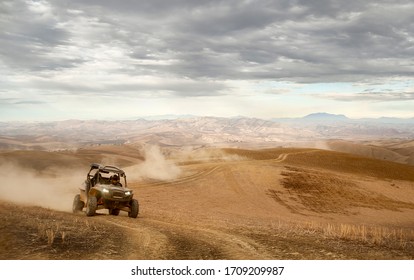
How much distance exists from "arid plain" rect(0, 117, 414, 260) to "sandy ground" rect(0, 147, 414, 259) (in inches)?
2.3

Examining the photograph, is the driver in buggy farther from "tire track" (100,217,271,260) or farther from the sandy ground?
"tire track" (100,217,271,260)

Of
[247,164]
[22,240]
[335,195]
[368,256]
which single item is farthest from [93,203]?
[247,164]

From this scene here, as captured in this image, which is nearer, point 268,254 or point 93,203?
point 268,254

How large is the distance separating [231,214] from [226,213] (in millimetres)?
757

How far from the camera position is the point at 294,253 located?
38.0ft

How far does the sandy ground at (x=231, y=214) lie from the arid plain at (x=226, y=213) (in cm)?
6

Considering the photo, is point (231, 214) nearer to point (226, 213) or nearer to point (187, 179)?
point (226, 213)

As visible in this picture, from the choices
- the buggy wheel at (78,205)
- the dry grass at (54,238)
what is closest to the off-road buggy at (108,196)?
the buggy wheel at (78,205)

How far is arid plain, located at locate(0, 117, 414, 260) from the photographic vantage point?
11680 millimetres

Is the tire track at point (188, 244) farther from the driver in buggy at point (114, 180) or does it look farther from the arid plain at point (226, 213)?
the driver in buggy at point (114, 180)

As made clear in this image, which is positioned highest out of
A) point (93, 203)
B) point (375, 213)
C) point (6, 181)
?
point (93, 203)

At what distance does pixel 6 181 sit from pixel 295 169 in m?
38.3

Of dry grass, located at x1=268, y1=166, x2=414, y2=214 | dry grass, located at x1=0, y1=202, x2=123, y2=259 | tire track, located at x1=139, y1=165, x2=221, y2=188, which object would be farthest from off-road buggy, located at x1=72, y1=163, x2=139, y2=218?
dry grass, located at x1=268, y1=166, x2=414, y2=214
